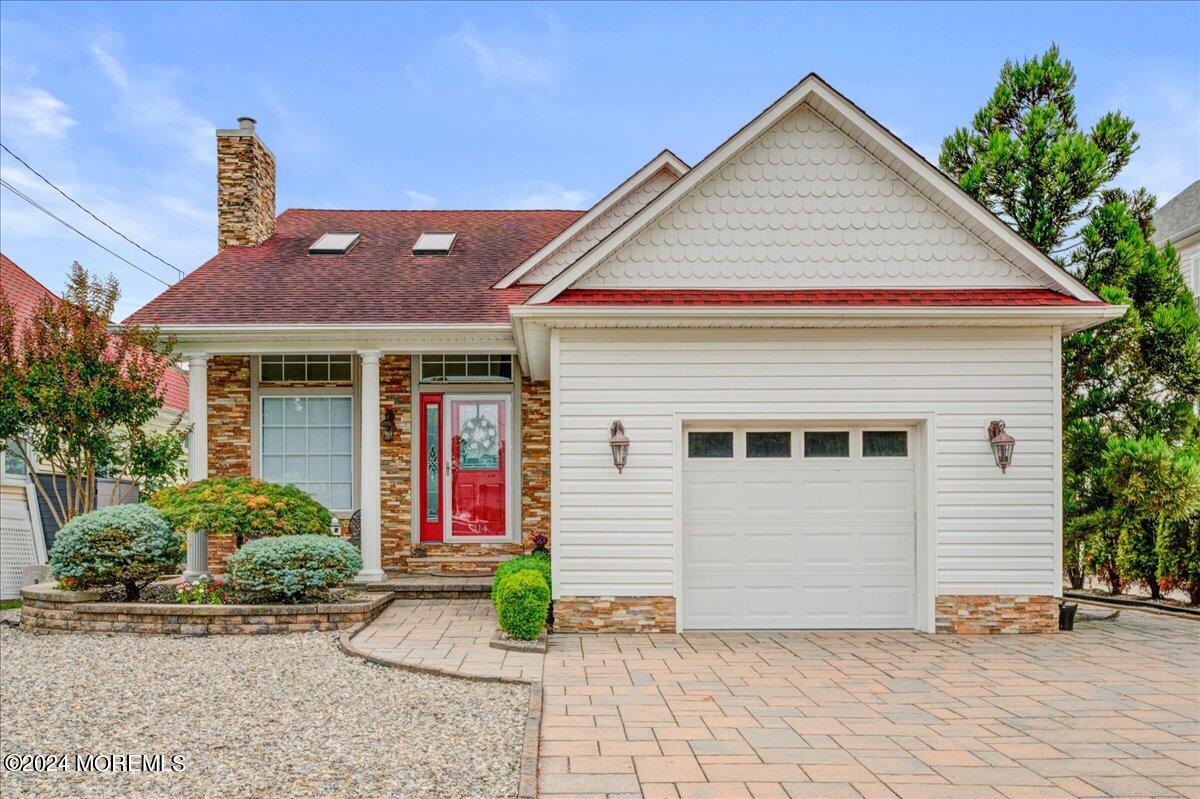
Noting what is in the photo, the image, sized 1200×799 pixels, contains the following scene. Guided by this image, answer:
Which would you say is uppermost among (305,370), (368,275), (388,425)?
(368,275)

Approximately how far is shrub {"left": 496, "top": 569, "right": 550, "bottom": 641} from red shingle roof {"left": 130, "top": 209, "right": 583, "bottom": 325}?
4.22m

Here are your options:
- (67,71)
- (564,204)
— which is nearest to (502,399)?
(564,204)

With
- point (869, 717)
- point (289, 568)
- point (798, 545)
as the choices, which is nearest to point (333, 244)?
point (289, 568)

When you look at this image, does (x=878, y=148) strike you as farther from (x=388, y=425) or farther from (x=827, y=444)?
(x=388, y=425)

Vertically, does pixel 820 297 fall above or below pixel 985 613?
above

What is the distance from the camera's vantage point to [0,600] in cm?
1276

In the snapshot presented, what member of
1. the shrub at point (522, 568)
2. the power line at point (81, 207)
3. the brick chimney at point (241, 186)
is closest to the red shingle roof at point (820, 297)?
the shrub at point (522, 568)

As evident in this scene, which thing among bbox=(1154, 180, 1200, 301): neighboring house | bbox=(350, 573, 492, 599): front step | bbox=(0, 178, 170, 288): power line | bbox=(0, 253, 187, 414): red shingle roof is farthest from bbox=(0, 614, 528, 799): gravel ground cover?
bbox=(1154, 180, 1200, 301): neighboring house

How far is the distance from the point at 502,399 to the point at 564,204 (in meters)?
5.59

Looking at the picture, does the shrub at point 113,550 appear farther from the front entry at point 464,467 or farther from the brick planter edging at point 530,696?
the front entry at point 464,467

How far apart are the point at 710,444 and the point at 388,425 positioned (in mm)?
4936

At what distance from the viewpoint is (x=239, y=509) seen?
9.41 metres

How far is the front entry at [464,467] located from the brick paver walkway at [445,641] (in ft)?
5.68

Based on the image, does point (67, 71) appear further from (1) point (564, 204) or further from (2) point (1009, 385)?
(2) point (1009, 385)
